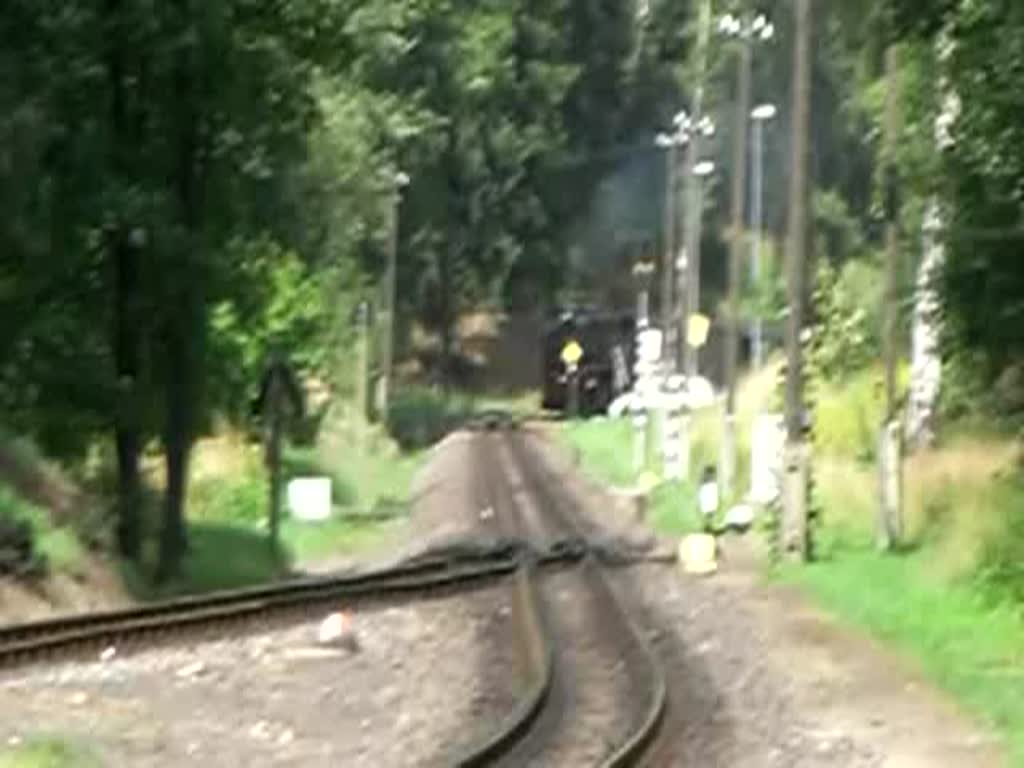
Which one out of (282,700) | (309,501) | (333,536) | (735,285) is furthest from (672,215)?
(282,700)

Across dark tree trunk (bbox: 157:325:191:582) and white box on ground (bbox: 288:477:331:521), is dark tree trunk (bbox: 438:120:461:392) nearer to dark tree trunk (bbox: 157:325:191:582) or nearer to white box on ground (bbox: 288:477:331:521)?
white box on ground (bbox: 288:477:331:521)

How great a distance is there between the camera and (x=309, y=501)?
50969mm

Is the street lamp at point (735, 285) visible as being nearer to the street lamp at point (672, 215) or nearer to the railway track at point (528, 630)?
the railway track at point (528, 630)

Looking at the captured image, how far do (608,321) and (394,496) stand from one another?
53512 millimetres

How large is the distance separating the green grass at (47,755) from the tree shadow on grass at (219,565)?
16572 mm

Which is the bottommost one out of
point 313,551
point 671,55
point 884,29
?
point 313,551

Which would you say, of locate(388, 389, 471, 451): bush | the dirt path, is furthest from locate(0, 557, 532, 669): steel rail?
locate(388, 389, 471, 451): bush

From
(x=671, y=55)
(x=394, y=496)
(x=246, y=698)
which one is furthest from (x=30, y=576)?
(x=671, y=55)

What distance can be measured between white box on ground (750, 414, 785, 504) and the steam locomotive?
6526 centimetres

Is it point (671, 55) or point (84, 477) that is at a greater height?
point (671, 55)

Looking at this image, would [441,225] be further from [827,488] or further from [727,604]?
[727,604]

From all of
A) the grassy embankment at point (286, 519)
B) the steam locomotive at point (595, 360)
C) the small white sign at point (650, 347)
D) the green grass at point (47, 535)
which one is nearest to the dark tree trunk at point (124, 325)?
the grassy embankment at point (286, 519)

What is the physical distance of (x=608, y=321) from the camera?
114188mm

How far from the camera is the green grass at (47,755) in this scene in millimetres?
15945
